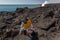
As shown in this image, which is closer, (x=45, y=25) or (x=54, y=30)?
(x=54, y=30)

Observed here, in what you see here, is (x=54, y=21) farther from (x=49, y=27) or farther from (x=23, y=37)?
A: (x=23, y=37)

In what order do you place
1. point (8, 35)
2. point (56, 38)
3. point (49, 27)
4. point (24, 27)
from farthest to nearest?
1. point (49, 27)
2. point (8, 35)
3. point (56, 38)
4. point (24, 27)

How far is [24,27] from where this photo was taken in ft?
20.9

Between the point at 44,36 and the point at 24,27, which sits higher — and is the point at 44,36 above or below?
below

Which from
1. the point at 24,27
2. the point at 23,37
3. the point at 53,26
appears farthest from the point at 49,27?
the point at 24,27

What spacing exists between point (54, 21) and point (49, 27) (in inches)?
27.3

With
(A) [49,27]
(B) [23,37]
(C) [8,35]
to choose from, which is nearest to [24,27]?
(B) [23,37]

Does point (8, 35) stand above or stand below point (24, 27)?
below

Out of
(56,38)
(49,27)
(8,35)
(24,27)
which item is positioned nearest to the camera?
(24,27)

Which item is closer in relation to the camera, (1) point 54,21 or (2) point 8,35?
(2) point 8,35

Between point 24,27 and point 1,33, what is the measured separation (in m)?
4.16

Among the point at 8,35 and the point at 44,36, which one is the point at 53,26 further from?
the point at 8,35

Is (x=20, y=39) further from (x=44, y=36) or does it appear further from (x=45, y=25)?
(x=45, y=25)

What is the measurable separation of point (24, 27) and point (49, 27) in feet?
14.9
